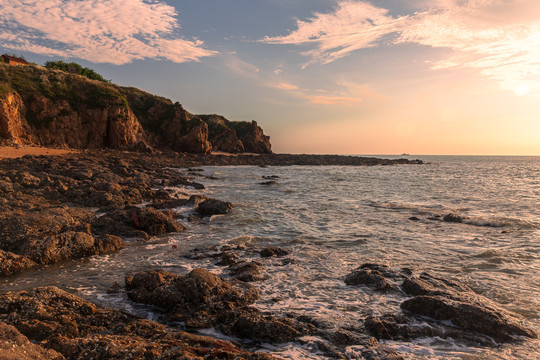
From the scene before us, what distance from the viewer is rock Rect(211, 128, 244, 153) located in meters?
91.3

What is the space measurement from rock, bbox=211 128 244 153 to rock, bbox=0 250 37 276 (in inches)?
3326

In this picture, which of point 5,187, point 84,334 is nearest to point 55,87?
point 5,187

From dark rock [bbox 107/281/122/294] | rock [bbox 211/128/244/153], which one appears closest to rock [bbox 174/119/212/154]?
rock [bbox 211/128/244/153]

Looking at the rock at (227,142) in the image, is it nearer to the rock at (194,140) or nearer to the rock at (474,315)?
the rock at (194,140)

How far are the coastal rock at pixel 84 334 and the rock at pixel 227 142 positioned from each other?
286 ft

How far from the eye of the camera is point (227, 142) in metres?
91.5

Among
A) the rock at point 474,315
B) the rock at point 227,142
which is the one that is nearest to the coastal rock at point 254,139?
the rock at point 227,142

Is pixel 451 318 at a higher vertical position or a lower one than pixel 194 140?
lower

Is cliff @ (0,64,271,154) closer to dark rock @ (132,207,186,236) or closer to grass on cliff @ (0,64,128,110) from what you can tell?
grass on cliff @ (0,64,128,110)

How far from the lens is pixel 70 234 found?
866cm

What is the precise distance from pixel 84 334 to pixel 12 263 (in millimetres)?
4240

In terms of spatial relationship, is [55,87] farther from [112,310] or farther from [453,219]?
[453,219]

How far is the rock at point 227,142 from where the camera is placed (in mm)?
91312

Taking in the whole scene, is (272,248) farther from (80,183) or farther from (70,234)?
(80,183)
